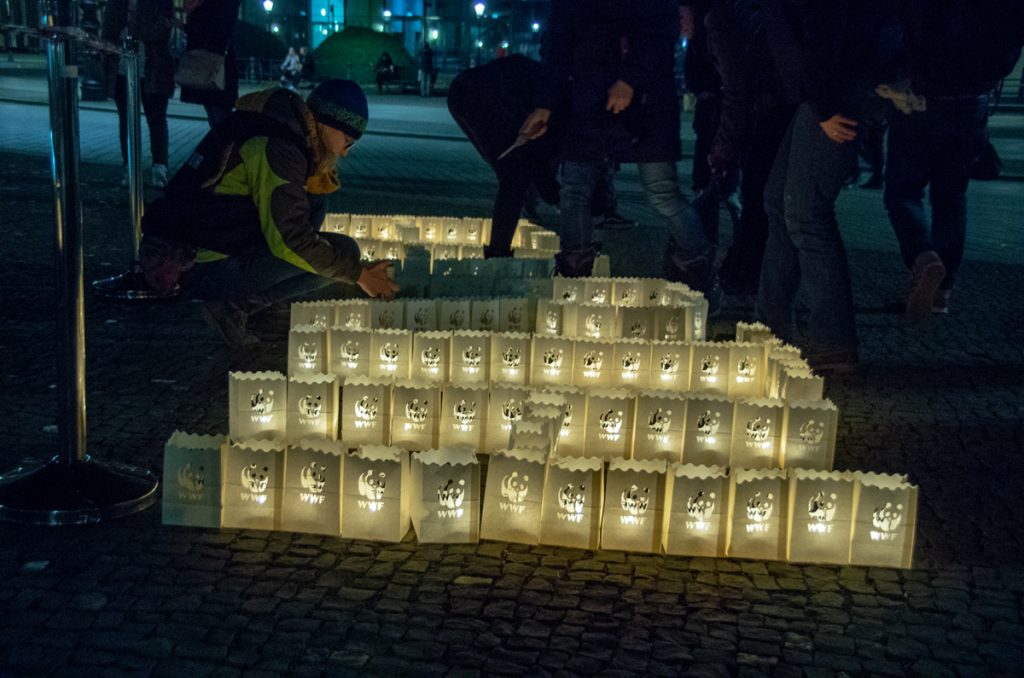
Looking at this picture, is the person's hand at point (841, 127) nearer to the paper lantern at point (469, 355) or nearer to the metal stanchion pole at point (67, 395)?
the paper lantern at point (469, 355)

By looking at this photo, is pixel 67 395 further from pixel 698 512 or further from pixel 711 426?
pixel 711 426

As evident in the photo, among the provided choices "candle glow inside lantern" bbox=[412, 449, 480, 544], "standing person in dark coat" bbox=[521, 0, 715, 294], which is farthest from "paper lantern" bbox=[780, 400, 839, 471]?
"standing person in dark coat" bbox=[521, 0, 715, 294]

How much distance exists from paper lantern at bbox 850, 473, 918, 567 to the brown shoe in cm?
354

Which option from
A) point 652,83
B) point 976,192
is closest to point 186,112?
point 976,192

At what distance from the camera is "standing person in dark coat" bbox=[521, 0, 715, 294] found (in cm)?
696

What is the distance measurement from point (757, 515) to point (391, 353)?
1.79 meters

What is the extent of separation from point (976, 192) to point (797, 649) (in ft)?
42.2

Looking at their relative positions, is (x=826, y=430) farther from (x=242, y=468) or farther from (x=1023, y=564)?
(x=242, y=468)

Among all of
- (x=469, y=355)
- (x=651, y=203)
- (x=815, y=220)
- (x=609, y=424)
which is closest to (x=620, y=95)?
(x=651, y=203)

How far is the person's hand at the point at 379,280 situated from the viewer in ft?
19.6

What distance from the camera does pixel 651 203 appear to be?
288 inches

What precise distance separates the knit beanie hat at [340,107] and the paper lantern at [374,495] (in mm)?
2228

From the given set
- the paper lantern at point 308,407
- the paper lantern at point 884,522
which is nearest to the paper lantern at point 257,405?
the paper lantern at point 308,407

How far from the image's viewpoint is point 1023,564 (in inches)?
160
